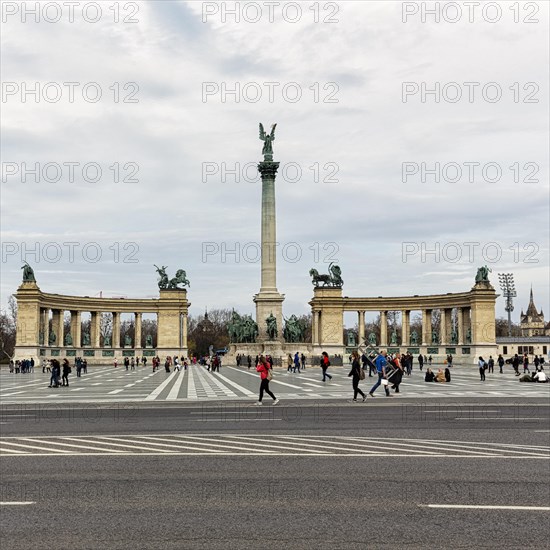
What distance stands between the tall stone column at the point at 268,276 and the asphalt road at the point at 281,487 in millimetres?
64266

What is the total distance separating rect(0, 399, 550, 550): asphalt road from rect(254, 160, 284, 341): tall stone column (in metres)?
64.3

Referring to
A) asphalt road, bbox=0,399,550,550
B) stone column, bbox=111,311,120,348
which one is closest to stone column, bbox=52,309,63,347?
stone column, bbox=111,311,120,348

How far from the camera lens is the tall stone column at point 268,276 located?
278 feet

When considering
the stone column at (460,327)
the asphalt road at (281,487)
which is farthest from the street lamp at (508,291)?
the asphalt road at (281,487)

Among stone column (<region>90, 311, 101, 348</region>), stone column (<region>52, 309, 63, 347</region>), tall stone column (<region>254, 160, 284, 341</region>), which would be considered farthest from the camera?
stone column (<region>90, 311, 101, 348</region>)

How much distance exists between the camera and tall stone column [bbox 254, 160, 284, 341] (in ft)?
278

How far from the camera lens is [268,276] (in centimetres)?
8519

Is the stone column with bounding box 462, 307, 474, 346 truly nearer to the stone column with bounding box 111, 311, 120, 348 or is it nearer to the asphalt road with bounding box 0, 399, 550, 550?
the stone column with bounding box 111, 311, 120, 348

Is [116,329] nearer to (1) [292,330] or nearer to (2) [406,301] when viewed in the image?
(1) [292,330]

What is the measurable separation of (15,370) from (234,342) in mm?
26549

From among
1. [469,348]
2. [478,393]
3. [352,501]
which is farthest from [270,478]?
[469,348]

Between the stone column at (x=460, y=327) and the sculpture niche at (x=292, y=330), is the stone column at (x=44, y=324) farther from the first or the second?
the stone column at (x=460, y=327)

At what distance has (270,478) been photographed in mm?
12102

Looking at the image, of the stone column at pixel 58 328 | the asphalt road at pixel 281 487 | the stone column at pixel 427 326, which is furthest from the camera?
the stone column at pixel 427 326
